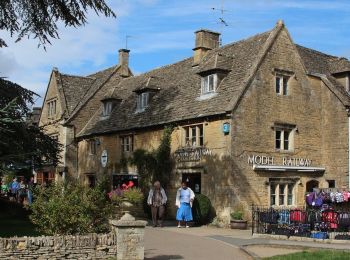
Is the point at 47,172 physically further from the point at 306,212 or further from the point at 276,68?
the point at 306,212

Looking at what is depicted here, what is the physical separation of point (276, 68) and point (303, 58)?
4.38 meters

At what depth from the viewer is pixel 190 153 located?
88.5 ft

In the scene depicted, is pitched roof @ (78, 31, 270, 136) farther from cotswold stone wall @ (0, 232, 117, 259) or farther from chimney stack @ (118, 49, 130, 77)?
cotswold stone wall @ (0, 232, 117, 259)

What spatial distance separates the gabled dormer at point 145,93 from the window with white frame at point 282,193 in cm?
918

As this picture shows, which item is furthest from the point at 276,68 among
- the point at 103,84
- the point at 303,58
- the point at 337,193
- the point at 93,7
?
the point at 103,84

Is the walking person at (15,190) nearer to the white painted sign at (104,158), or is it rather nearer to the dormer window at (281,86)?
the white painted sign at (104,158)

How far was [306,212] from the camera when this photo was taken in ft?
63.6

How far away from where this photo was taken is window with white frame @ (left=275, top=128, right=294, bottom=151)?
27.0 m

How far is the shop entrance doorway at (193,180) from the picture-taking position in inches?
1057

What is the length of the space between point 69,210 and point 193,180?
14.0 m

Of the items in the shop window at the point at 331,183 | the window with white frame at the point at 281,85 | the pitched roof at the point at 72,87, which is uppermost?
the pitched roof at the point at 72,87

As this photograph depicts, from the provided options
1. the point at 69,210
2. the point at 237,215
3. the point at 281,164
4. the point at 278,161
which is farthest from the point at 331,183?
the point at 69,210

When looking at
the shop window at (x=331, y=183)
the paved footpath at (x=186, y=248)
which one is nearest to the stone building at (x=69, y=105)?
the shop window at (x=331, y=183)

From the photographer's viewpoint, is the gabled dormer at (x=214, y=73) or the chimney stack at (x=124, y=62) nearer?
the gabled dormer at (x=214, y=73)
